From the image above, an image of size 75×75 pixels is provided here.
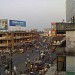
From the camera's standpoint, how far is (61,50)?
883 inches

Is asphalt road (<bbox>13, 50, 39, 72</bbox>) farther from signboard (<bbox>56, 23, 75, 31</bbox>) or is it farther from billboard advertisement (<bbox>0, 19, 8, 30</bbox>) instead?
billboard advertisement (<bbox>0, 19, 8, 30</bbox>)

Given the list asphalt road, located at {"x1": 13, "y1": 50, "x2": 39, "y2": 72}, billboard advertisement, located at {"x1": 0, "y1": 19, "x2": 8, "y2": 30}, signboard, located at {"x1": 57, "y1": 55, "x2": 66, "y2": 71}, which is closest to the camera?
signboard, located at {"x1": 57, "y1": 55, "x2": 66, "y2": 71}

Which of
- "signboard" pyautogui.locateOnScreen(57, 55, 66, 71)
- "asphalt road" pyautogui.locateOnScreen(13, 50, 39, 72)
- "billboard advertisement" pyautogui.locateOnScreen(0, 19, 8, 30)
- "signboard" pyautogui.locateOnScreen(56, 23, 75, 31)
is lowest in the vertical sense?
"asphalt road" pyautogui.locateOnScreen(13, 50, 39, 72)

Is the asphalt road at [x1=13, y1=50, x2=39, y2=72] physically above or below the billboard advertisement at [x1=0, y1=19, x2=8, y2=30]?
below

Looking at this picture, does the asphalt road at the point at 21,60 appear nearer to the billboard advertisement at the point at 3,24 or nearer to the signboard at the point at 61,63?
the signboard at the point at 61,63

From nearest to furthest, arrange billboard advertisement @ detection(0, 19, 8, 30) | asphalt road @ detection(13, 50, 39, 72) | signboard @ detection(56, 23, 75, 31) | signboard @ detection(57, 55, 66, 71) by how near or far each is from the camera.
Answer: signboard @ detection(56, 23, 75, 31) → signboard @ detection(57, 55, 66, 71) → asphalt road @ detection(13, 50, 39, 72) → billboard advertisement @ detection(0, 19, 8, 30)

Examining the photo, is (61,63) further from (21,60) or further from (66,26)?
(21,60)

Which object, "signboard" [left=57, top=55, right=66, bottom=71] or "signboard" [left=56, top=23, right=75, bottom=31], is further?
"signboard" [left=57, top=55, right=66, bottom=71]

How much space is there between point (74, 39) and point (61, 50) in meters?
1.58

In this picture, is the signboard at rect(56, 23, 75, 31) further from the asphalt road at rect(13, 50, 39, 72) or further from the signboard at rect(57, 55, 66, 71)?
the asphalt road at rect(13, 50, 39, 72)

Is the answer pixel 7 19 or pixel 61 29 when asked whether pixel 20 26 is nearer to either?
pixel 7 19

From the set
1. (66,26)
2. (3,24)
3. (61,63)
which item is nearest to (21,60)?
(3,24)

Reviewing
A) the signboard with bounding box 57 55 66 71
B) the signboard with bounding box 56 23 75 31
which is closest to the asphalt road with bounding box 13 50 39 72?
the signboard with bounding box 57 55 66 71

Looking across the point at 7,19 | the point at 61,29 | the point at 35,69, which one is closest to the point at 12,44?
the point at 7,19
